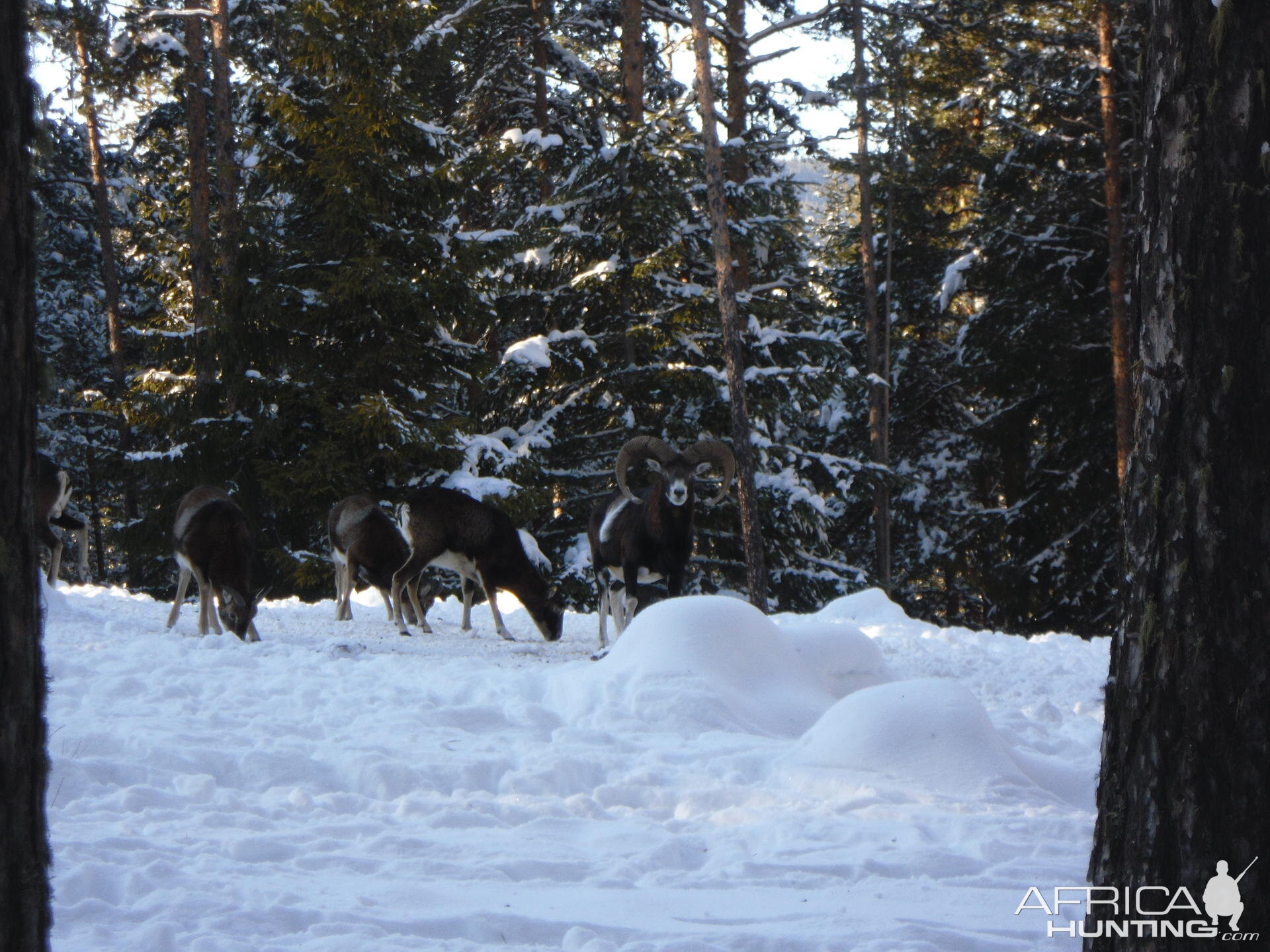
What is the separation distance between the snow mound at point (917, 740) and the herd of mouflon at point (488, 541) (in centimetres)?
642

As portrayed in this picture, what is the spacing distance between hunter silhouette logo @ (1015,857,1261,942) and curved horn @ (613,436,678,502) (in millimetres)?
10642

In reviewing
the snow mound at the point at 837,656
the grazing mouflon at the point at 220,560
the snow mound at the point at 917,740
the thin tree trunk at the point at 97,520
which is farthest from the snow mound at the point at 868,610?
the thin tree trunk at the point at 97,520

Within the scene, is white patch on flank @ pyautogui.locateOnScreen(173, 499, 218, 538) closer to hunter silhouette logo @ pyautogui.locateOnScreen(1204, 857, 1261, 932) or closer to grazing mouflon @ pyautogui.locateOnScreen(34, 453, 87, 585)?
grazing mouflon @ pyautogui.locateOnScreen(34, 453, 87, 585)

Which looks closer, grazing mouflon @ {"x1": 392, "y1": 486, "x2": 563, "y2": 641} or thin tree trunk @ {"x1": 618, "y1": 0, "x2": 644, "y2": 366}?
grazing mouflon @ {"x1": 392, "y1": 486, "x2": 563, "y2": 641}

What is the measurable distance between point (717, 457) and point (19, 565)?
38.8 feet

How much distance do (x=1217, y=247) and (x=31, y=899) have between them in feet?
10.8

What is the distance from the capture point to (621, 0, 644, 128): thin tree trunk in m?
21.9

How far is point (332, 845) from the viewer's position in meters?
5.02

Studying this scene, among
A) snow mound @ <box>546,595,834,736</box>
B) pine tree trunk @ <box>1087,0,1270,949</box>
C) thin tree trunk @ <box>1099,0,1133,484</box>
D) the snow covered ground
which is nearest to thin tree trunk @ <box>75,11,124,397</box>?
the snow covered ground

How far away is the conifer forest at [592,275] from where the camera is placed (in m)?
20.5

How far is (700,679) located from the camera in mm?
8273

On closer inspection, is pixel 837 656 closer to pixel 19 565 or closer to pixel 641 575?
pixel 641 575

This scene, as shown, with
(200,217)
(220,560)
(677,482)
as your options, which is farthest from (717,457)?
(200,217)

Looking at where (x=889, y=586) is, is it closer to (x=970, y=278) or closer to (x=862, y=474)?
(x=862, y=474)
